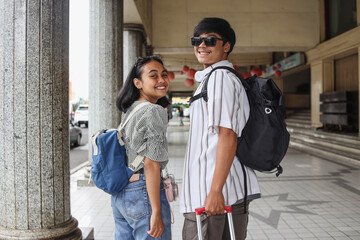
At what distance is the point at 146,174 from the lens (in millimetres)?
1424

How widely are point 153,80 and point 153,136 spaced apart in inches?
12.6

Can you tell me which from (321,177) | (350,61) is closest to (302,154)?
(321,177)

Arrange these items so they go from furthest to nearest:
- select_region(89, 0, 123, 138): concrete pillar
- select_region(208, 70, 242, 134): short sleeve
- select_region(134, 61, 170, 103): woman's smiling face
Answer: select_region(89, 0, 123, 138): concrete pillar → select_region(134, 61, 170, 103): woman's smiling face → select_region(208, 70, 242, 134): short sleeve

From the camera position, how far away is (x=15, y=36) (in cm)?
214

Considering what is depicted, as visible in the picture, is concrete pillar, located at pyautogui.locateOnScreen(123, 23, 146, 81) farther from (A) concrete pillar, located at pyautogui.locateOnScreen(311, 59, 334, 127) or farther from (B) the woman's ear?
(A) concrete pillar, located at pyautogui.locateOnScreen(311, 59, 334, 127)

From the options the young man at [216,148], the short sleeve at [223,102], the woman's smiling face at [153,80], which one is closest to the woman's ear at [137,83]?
the woman's smiling face at [153,80]

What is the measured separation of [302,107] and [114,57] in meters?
14.8

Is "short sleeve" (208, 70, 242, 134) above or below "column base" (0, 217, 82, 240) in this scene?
above

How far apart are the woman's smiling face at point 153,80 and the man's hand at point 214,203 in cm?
57

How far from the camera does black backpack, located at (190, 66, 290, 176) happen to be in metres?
1.35

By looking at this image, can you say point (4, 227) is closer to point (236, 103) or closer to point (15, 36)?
point (15, 36)

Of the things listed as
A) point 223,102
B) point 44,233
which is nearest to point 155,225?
point 223,102

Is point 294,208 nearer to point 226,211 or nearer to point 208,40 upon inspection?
point 226,211

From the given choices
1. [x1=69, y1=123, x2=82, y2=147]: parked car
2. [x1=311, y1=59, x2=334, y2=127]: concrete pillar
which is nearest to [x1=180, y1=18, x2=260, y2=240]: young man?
[x1=69, y1=123, x2=82, y2=147]: parked car
